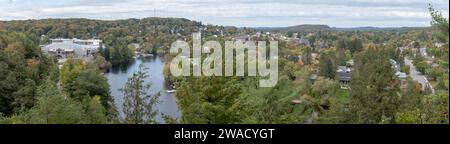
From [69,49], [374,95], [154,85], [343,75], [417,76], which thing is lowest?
[154,85]

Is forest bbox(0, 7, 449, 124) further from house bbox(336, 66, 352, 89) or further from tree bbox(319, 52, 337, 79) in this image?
house bbox(336, 66, 352, 89)

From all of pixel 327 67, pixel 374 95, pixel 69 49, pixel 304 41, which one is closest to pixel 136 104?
pixel 374 95

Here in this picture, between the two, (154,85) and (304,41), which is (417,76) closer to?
(154,85)

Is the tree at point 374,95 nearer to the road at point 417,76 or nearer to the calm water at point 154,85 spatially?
the calm water at point 154,85

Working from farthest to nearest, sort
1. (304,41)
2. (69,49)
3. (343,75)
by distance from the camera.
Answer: (69,49) → (304,41) → (343,75)

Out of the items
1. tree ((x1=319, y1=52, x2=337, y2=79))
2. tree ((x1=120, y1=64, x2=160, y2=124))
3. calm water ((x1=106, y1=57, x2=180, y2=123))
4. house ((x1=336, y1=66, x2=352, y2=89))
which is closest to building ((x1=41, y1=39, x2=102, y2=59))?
calm water ((x1=106, y1=57, x2=180, y2=123))

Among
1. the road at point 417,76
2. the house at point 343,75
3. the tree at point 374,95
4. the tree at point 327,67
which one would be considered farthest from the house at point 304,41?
the tree at point 374,95

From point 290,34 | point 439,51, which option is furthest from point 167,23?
point 439,51
